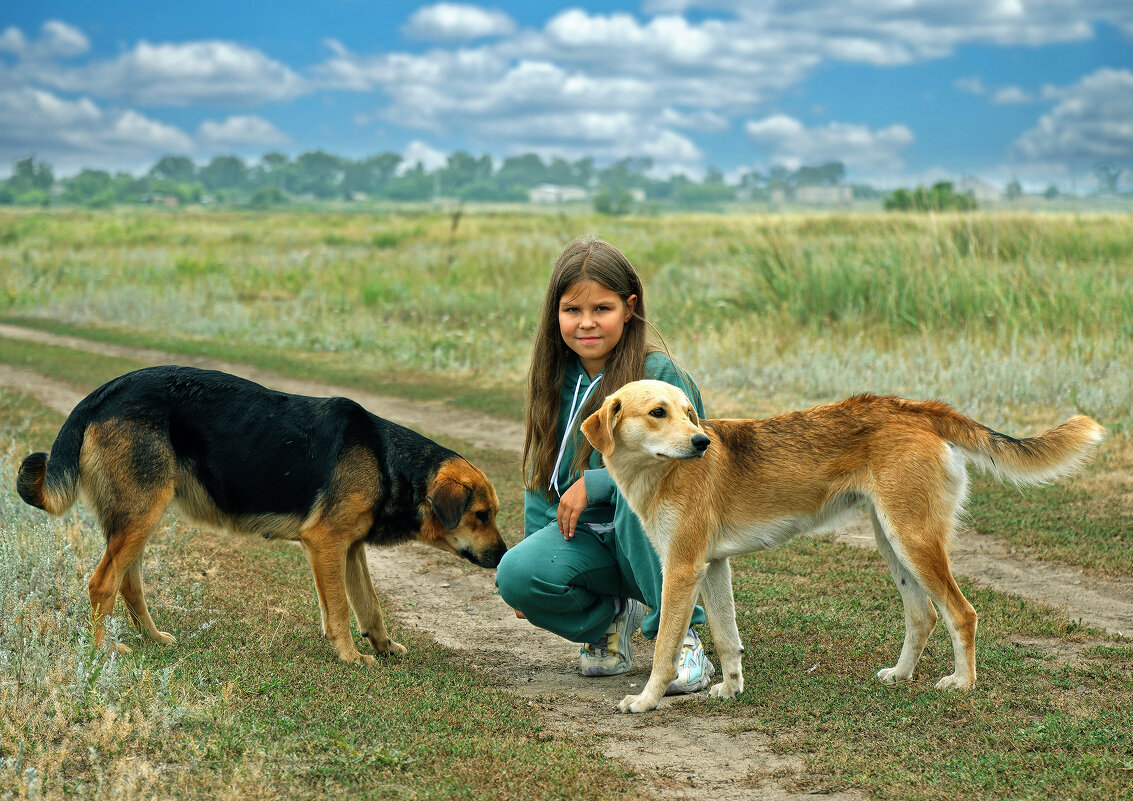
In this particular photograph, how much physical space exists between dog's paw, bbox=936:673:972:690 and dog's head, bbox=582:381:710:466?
156cm

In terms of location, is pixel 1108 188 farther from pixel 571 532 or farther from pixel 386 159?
pixel 386 159

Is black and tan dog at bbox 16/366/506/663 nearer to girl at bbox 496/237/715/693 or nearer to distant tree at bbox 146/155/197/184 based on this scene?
girl at bbox 496/237/715/693

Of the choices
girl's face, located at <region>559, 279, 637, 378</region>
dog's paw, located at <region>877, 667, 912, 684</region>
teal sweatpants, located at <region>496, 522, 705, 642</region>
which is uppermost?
girl's face, located at <region>559, 279, 637, 378</region>

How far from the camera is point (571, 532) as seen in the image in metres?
4.62

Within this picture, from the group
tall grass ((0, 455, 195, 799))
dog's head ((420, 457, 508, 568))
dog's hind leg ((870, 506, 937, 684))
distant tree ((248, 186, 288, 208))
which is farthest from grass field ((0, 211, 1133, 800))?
distant tree ((248, 186, 288, 208))

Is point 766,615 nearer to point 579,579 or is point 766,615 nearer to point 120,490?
point 579,579

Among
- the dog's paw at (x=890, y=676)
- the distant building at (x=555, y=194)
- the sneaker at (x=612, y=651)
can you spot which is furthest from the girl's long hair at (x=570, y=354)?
the distant building at (x=555, y=194)

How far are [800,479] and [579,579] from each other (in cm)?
120

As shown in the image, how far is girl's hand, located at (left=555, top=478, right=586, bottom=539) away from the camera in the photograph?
4559 mm

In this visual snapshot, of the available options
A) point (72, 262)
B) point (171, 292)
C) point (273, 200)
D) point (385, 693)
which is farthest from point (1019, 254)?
point (273, 200)

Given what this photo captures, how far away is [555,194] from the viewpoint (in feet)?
530

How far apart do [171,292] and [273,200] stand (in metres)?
99.4

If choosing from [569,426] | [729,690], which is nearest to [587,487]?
[569,426]

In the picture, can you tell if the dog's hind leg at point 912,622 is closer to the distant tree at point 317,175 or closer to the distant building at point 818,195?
the distant building at point 818,195
